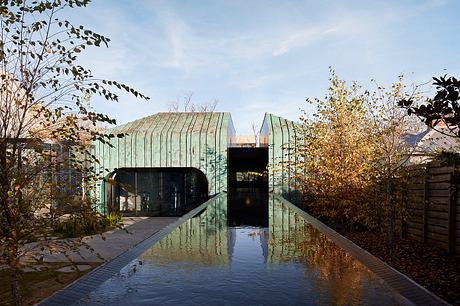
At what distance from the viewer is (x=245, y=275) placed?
18.5 feet

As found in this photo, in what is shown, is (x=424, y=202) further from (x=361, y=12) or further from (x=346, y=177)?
(x=361, y=12)

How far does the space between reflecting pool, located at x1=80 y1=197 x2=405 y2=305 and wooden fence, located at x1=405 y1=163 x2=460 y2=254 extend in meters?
2.26

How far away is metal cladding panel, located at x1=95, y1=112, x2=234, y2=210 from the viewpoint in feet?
70.2

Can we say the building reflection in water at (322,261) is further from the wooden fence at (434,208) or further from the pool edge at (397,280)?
the wooden fence at (434,208)

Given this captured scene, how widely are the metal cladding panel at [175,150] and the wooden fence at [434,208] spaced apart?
1261cm

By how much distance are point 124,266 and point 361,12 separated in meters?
8.34

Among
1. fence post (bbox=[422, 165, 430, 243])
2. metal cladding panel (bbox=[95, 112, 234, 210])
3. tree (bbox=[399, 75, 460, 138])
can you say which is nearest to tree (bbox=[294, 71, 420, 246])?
fence post (bbox=[422, 165, 430, 243])

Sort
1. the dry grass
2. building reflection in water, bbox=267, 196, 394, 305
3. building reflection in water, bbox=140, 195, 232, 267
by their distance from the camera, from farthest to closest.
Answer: building reflection in water, bbox=140, 195, 232, 267
the dry grass
building reflection in water, bbox=267, 196, 394, 305

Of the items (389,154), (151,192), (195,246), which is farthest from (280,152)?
(195,246)

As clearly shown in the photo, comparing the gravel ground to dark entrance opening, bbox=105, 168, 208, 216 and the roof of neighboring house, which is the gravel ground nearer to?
the roof of neighboring house

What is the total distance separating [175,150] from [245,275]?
53.6 feet

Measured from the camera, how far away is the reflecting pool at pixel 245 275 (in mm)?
4609

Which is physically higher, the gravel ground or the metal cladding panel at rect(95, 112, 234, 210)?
the metal cladding panel at rect(95, 112, 234, 210)

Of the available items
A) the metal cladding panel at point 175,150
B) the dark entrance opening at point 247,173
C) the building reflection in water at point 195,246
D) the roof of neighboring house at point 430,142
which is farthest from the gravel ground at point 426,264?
the dark entrance opening at point 247,173
